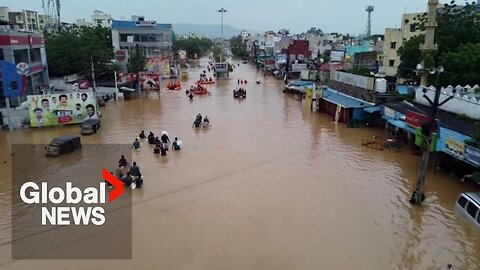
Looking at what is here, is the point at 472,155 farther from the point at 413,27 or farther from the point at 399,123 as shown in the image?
the point at 413,27

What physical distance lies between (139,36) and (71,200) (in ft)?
211

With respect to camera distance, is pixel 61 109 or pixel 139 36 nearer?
pixel 61 109

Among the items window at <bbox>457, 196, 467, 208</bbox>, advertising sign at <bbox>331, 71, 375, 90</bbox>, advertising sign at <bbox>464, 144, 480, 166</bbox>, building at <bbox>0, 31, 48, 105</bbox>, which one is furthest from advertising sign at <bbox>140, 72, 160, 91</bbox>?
window at <bbox>457, 196, 467, 208</bbox>

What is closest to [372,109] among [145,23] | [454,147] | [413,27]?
[454,147]

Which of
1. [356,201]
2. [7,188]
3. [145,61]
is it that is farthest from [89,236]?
[145,61]

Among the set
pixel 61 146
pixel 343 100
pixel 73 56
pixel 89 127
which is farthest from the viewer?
pixel 73 56

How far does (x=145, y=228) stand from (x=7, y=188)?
8589mm

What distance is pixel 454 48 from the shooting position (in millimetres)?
33469

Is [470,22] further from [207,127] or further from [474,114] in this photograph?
[207,127]

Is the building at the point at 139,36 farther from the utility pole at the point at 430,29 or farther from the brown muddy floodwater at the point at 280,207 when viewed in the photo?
the utility pole at the point at 430,29

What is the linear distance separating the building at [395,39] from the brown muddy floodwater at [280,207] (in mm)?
24038

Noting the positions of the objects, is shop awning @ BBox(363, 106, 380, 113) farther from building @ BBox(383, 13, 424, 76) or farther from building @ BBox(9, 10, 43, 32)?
building @ BBox(9, 10, 43, 32)

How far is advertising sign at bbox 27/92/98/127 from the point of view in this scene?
2956 cm

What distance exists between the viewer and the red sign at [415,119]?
21.2 meters
